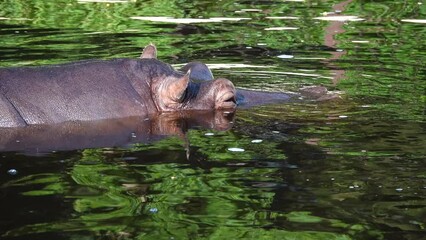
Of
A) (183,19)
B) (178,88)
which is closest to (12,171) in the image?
(178,88)

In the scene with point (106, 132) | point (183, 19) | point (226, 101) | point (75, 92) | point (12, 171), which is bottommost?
point (183, 19)

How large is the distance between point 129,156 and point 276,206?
1498mm

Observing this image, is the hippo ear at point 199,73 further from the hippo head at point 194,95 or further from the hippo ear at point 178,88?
the hippo ear at point 178,88

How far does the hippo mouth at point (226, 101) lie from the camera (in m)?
8.62

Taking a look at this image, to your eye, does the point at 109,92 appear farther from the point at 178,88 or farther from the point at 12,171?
the point at 12,171

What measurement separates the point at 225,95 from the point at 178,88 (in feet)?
1.36

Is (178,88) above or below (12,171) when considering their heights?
below

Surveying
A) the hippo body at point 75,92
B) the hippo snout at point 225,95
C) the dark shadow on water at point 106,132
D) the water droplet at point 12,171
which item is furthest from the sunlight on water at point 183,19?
the water droplet at point 12,171

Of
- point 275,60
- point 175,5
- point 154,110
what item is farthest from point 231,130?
point 175,5

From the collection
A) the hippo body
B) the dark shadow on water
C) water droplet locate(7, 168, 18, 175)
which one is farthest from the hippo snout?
water droplet locate(7, 168, 18, 175)

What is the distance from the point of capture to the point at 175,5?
15.4 m

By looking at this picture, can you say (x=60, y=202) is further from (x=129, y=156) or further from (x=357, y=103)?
(x=357, y=103)

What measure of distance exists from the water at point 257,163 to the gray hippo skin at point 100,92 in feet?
1.17

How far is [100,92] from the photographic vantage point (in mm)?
8359
